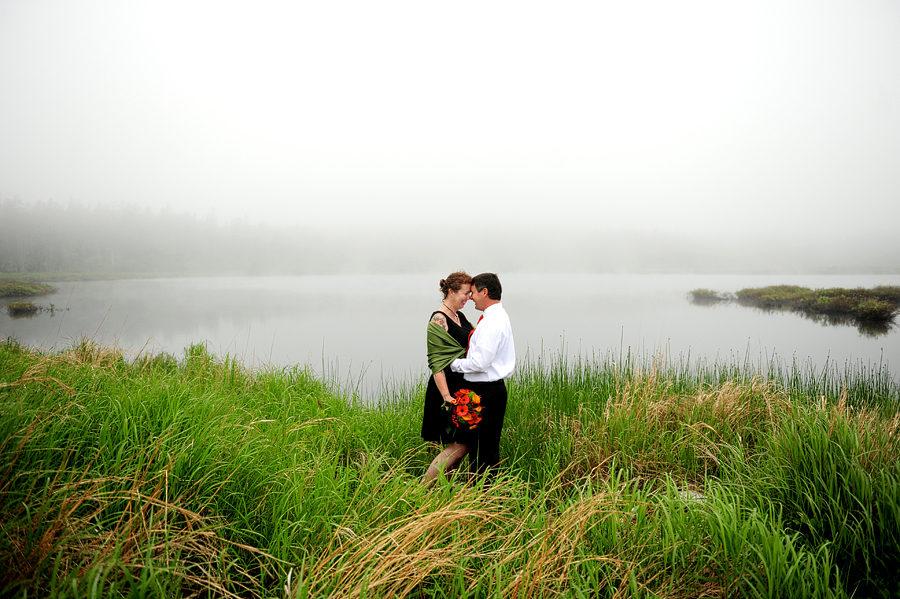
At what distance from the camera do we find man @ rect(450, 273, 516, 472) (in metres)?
3.48

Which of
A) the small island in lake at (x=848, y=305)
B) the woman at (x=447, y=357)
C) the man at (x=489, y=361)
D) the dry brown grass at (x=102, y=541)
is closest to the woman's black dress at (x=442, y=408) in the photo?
the woman at (x=447, y=357)

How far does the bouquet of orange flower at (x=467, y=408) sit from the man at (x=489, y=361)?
0.05 metres

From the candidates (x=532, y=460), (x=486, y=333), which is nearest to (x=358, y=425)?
(x=532, y=460)

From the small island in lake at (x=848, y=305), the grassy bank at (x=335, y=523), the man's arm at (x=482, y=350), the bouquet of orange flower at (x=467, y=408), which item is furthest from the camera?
the small island in lake at (x=848, y=305)

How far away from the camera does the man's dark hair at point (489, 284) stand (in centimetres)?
361

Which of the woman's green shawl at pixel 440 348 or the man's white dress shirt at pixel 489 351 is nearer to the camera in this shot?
the man's white dress shirt at pixel 489 351

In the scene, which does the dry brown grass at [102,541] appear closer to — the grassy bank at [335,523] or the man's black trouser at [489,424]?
the grassy bank at [335,523]

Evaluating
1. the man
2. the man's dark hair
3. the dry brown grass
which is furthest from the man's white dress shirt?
the dry brown grass

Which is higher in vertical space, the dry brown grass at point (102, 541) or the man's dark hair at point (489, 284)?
the man's dark hair at point (489, 284)

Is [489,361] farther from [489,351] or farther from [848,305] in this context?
[848,305]

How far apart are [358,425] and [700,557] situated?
12.3 feet

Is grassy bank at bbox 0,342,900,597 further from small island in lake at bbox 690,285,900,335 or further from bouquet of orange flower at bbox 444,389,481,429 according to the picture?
small island in lake at bbox 690,285,900,335

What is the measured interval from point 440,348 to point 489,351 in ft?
1.59

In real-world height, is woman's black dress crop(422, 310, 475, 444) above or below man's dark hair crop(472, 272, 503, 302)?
below
